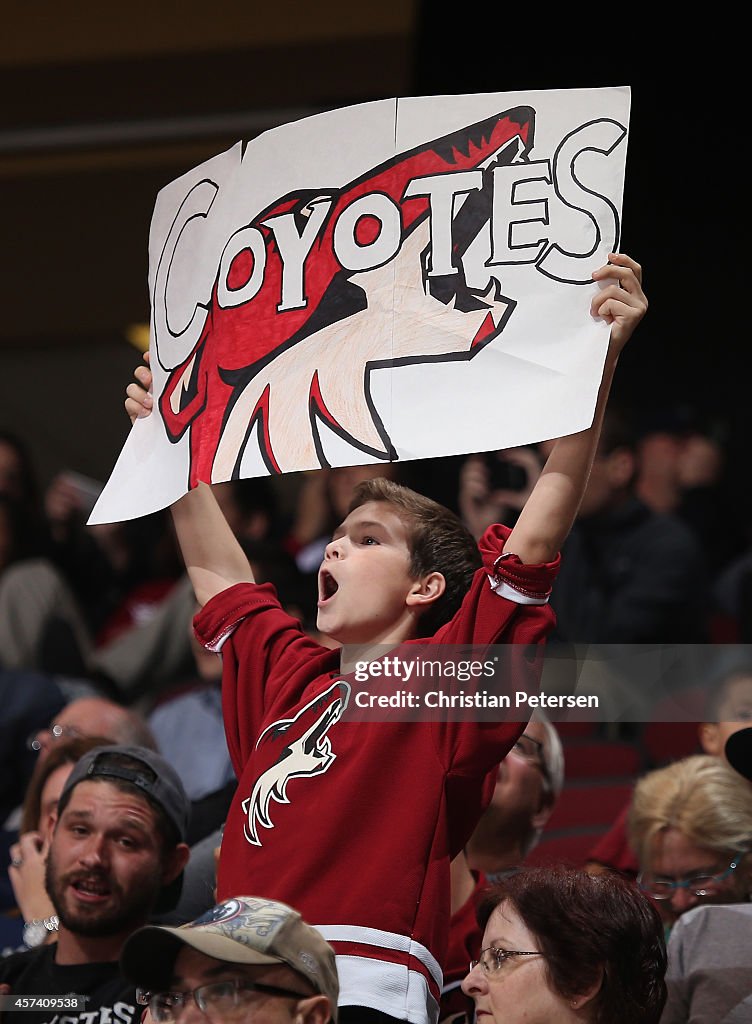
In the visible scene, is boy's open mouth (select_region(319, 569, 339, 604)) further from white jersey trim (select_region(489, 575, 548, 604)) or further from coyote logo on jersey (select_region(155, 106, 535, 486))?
white jersey trim (select_region(489, 575, 548, 604))

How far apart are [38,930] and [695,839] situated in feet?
3.98

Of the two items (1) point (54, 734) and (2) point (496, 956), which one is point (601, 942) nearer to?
(2) point (496, 956)

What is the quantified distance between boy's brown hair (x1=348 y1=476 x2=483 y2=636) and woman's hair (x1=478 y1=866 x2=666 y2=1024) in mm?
467

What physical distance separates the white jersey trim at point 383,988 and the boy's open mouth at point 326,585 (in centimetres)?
57

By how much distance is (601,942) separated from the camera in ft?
6.48

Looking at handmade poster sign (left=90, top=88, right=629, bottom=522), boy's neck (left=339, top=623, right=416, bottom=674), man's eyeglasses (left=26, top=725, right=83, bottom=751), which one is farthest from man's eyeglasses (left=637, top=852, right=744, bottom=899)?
man's eyeglasses (left=26, top=725, right=83, bottom=751)

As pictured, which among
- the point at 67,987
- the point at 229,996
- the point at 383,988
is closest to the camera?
the point at 229,996

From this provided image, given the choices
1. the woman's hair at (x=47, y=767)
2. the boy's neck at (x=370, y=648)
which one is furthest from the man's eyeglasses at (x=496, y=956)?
the woman's hair at (x=47, y=767)

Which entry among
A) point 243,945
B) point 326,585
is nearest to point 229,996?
point 243,945

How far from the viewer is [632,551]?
4621mm

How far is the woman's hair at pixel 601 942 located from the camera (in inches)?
77.3

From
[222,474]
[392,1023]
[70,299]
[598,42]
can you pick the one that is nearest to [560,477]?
[222,474]

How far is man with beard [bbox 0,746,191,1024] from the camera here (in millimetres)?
2395

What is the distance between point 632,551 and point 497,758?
2.64 metres
